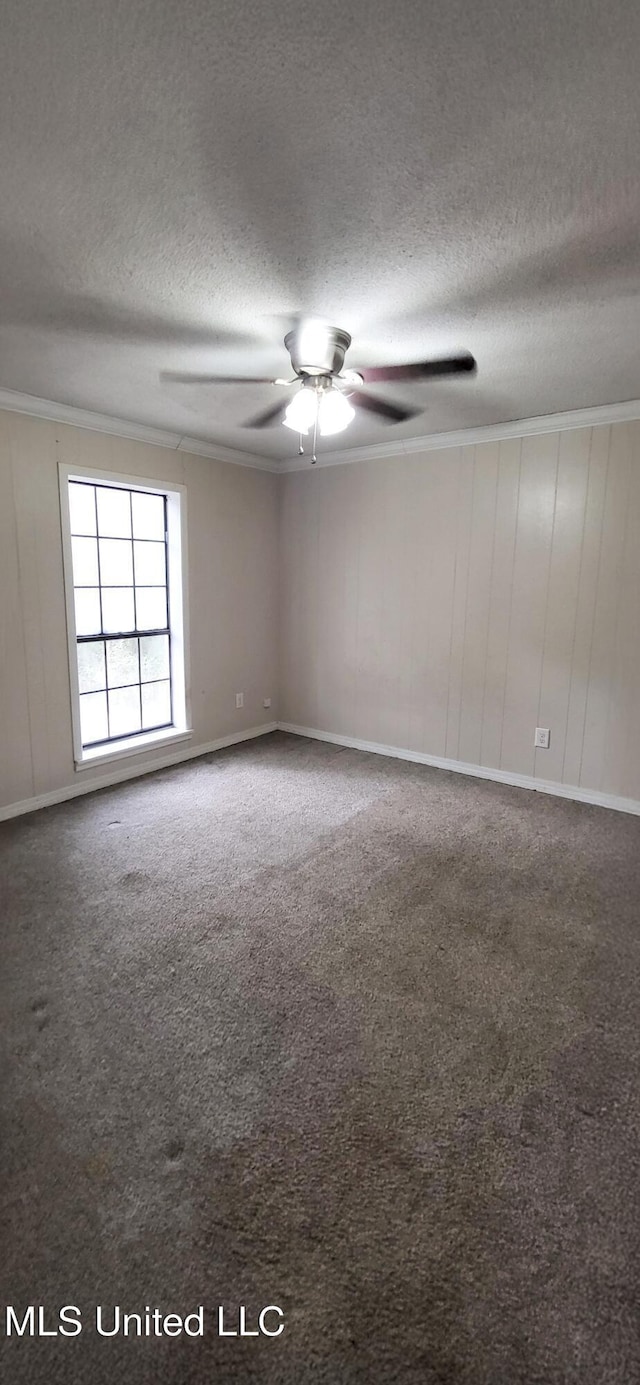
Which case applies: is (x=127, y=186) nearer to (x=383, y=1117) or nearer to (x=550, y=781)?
(x=383, y=1117)

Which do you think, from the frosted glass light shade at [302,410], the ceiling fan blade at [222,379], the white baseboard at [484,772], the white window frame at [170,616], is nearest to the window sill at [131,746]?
the white window frame at [170,616]

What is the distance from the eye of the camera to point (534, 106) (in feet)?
4.04

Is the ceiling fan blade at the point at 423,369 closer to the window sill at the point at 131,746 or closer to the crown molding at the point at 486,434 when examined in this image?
the crown molding at the point at 486,434

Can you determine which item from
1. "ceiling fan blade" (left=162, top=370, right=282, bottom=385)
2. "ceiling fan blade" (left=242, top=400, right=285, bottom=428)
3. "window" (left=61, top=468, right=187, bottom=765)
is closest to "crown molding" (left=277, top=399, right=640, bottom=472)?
"ceiling fan blade" (left=242, top=400, right=285, bottom=428)

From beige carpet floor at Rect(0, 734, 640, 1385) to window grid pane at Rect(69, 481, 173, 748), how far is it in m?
1.29

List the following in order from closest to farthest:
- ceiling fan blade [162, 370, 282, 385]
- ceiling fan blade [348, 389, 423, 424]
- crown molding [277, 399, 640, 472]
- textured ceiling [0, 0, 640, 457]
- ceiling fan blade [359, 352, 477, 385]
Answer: textured ceiling [0, 0, 640, 457], ceiling fan blade [359, 352, 477, 385], ceiling fan blade [162, 370, 282, 385], ceiling fan blade [348, 389, 423, 424], crown molding [277, 399, 640, 472]

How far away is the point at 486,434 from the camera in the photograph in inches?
148

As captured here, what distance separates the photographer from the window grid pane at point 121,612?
380 centimetres

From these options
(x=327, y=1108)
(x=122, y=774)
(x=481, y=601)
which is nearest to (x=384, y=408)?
(x=481, y=601)

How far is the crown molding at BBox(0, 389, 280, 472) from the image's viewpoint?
10.5 feet

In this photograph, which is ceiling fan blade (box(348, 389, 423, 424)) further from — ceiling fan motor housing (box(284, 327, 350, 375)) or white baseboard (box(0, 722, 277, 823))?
white baseboard (box(0, 722, 277, 823))

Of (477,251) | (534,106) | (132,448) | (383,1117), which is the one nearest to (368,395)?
(477,251)

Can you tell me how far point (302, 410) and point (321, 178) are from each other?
98 centimetres

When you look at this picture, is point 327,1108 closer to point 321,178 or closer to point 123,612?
point 321,178
